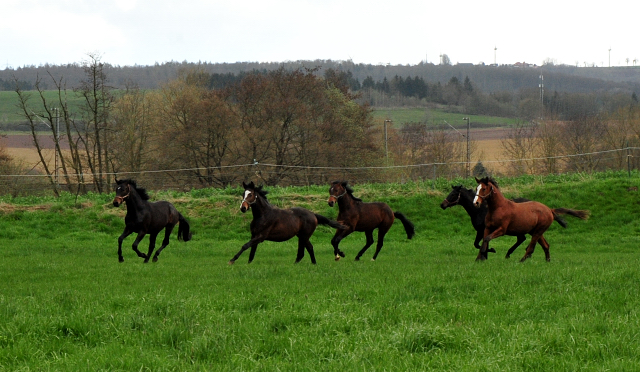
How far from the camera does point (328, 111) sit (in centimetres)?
5169

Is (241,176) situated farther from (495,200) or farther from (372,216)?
(495,200)

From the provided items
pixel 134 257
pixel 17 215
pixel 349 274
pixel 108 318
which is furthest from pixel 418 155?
pixel 108 318

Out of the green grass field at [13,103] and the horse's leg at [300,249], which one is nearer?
the horse's leg at [300,249]

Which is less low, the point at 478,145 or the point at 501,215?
the point at 501,215

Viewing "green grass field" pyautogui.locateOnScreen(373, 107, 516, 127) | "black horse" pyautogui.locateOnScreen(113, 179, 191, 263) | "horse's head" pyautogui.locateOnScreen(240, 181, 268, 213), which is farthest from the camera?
"green grass field" pyautogui.locateOnScreen(373, 107, 516, 127)

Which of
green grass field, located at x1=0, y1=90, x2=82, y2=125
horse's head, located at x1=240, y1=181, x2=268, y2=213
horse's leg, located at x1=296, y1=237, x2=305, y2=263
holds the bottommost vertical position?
horse's leg, located at x1=296, y1=237, x2=305, y2=263

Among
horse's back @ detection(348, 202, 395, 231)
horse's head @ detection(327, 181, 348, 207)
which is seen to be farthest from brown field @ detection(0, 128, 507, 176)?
horse's head @ detection(327, 181, 348, 207)

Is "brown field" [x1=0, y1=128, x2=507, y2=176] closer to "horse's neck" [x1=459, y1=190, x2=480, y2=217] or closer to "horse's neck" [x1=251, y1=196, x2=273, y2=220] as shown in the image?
"horse's neck" [x1=459, y1=190, x2=480, y2=217]

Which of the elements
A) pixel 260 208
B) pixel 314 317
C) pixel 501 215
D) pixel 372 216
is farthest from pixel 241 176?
pixel 314 317

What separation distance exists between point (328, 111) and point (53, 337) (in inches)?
1782

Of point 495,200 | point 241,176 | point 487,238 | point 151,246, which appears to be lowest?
point 241,176

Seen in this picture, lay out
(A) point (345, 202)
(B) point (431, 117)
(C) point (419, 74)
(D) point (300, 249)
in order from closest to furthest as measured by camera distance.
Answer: (D) point (300, 249)
(A) point (345, 202)
(B) point (431, 117)
(C) point (419, 74)

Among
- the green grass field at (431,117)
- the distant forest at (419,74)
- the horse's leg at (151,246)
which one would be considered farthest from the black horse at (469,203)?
the distant forest at (419,74)

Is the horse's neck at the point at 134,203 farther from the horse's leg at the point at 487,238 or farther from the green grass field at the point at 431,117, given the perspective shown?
the green grass field at the point at 431,117
